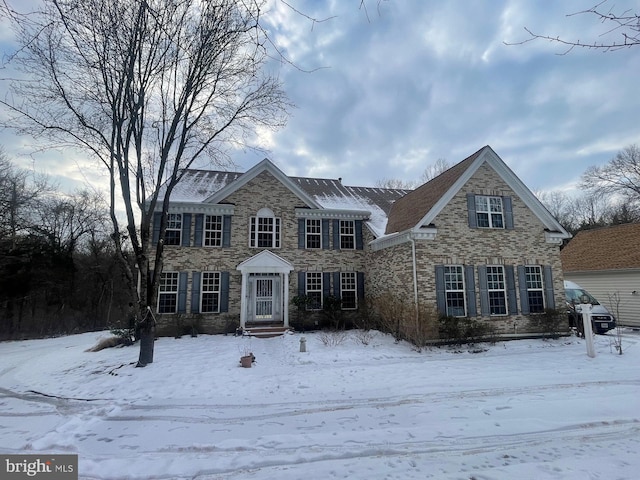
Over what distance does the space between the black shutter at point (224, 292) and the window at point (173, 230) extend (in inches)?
103

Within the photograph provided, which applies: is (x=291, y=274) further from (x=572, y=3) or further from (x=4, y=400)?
(x=572, y=3)

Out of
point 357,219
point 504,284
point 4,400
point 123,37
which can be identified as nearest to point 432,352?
point 504,284

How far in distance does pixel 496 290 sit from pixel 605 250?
11.7 metres

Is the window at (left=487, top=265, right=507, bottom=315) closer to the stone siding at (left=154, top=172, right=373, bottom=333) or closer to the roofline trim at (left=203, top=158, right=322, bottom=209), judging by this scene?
the stone siding at (left=154, top=172, right=373, bottom=333)

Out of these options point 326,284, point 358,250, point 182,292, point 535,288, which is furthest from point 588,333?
point 182,292

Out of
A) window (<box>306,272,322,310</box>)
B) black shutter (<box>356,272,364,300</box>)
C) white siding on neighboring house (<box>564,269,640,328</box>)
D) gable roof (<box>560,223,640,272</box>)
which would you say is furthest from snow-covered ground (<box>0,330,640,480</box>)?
gable roof (<box>560,223,640,272</box>)

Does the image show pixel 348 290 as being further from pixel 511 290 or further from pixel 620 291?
pixel 620 291

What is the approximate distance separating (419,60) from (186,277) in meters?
13.0

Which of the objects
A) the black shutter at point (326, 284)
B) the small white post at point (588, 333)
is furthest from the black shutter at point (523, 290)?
the black shutter at point (326, 284)

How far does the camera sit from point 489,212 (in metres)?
13.9

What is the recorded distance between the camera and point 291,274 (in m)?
15.9

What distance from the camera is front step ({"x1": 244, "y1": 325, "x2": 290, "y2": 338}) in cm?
1379

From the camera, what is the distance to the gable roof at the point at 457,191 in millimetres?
13166

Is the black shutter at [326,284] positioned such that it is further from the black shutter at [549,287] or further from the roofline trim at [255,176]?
the black shutter at [549,287]
